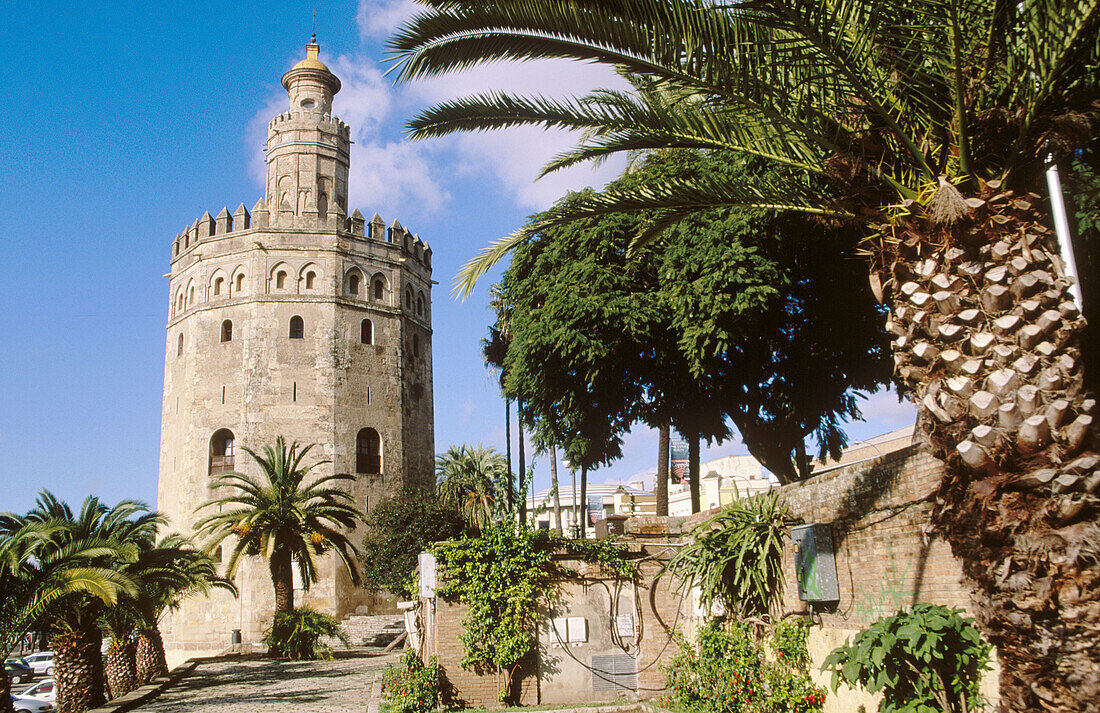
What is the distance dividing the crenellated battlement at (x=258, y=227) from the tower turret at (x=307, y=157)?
0.39 metres

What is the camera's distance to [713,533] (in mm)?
10711

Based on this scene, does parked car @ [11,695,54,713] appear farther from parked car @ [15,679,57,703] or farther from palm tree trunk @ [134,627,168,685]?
palm tree trunk @ [134,627,168,685]

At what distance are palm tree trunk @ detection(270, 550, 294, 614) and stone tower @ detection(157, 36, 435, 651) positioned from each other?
567cm

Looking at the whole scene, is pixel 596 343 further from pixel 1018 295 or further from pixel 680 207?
pixel 1018 295

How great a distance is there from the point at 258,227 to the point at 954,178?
34.8m

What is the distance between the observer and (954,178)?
18.1ft

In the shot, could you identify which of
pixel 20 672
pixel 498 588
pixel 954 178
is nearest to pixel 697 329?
pixel 498 588

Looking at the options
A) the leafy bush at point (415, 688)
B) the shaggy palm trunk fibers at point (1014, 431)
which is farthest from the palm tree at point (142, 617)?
the shaggy palm trunk fibers at point (1014, 431)

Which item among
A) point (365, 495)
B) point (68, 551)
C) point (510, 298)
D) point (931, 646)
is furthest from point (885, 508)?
point (365, 495)

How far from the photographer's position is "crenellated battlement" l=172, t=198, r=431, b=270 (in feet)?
121

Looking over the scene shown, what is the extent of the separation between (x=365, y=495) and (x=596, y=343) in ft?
66.8

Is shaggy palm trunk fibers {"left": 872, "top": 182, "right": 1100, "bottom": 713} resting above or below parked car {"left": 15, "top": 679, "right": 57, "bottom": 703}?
above

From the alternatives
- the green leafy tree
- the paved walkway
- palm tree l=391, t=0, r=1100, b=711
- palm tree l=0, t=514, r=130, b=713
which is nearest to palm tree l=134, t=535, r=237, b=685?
the paved walkway

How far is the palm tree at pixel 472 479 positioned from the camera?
126 feet
